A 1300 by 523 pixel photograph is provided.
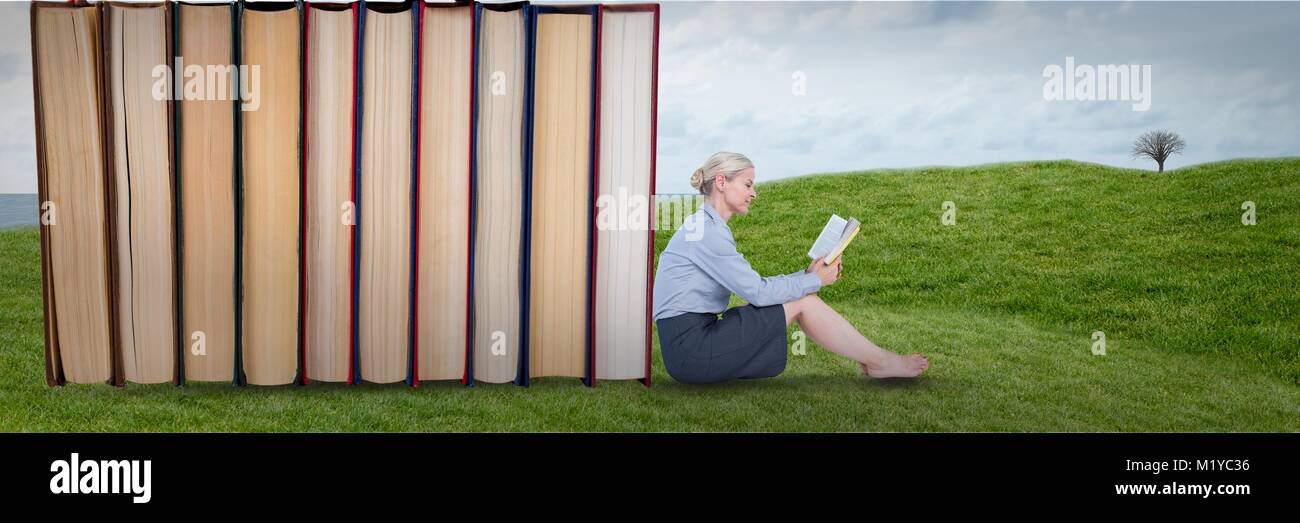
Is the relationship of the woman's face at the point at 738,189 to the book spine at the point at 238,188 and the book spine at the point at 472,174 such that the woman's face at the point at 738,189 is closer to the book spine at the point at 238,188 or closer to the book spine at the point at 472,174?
the book spine at the point at 472,174

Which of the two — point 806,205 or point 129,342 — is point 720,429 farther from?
point 806,205

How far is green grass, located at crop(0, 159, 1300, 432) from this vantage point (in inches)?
175

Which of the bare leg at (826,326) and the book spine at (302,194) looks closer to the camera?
the book spine at (302,194)

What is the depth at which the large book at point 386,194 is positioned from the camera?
15.1 ft

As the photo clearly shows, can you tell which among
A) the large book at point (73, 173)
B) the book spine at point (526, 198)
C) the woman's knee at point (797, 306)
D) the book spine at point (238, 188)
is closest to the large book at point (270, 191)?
the book spine at point (238, 188)

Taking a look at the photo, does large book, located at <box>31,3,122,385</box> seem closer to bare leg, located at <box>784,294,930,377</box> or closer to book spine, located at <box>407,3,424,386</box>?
book spine, located at <box>407,3,424,386</box>

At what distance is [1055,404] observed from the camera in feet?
16.1

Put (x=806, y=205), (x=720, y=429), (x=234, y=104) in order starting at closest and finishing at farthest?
1. (x=720, y=429)
2. (x=234, y=104)
3. (x=806, y=205)

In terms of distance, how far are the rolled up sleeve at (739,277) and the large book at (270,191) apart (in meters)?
1.98

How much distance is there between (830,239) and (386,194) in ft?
7.11

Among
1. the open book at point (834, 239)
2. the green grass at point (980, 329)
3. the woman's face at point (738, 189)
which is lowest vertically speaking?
the green grass at point (980, 329)

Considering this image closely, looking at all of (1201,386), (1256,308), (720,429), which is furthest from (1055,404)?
(1256,308)

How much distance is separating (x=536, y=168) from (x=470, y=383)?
112cm

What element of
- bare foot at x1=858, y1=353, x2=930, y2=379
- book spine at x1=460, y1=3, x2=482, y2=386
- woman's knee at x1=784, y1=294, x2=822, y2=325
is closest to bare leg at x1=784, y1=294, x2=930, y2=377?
woman's knee at x1=784, y1=294, x2=822, y2=325
